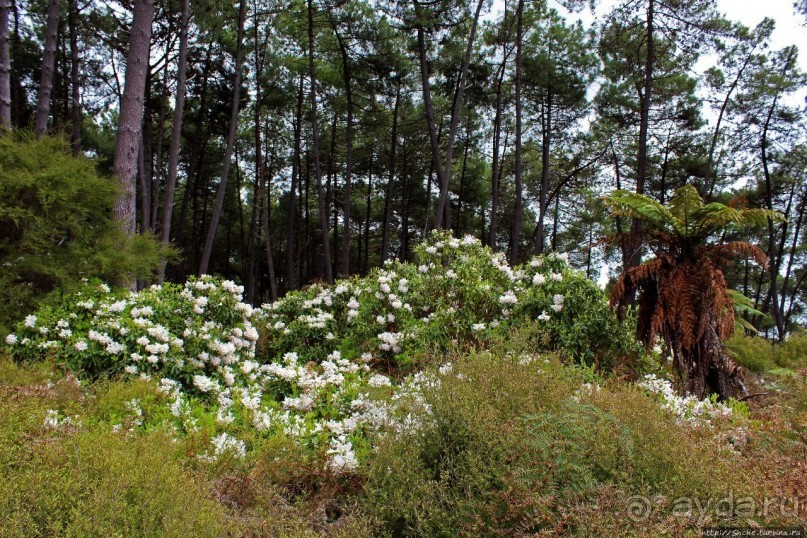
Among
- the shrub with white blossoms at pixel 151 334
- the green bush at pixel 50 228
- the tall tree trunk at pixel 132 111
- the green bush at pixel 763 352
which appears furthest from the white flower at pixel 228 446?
the green bush at pixel 763 352

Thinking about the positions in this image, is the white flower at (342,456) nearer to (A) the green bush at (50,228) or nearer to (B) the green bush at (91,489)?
(B) the green bush at (91,489)

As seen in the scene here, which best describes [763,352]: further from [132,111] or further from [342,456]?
[132,111]

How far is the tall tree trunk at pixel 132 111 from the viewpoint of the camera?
5859mm

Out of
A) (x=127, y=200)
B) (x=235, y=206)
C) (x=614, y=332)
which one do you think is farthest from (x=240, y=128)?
(x=614, y=332)

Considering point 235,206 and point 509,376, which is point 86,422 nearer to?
Answer: point 509,376

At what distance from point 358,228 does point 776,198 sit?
18.5 meters

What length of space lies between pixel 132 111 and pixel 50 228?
2.16 m

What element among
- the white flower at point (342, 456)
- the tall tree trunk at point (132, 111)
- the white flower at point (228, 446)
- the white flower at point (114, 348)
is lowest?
Result: the white flower at point (342, 456)

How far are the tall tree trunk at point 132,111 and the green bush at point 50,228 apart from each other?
639 millimetres

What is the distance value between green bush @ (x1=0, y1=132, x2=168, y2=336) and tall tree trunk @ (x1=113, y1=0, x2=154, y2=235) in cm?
64

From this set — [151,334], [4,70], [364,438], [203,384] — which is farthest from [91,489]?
[4,70]

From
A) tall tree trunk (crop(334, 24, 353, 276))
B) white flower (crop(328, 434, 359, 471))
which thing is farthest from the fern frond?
tall tree trunk (crop(334, 24, 353, 276))

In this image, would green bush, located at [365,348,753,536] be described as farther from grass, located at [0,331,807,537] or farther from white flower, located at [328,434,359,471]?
white flower, located at [328,434,359,471]

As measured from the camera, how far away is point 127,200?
5.73 meters
